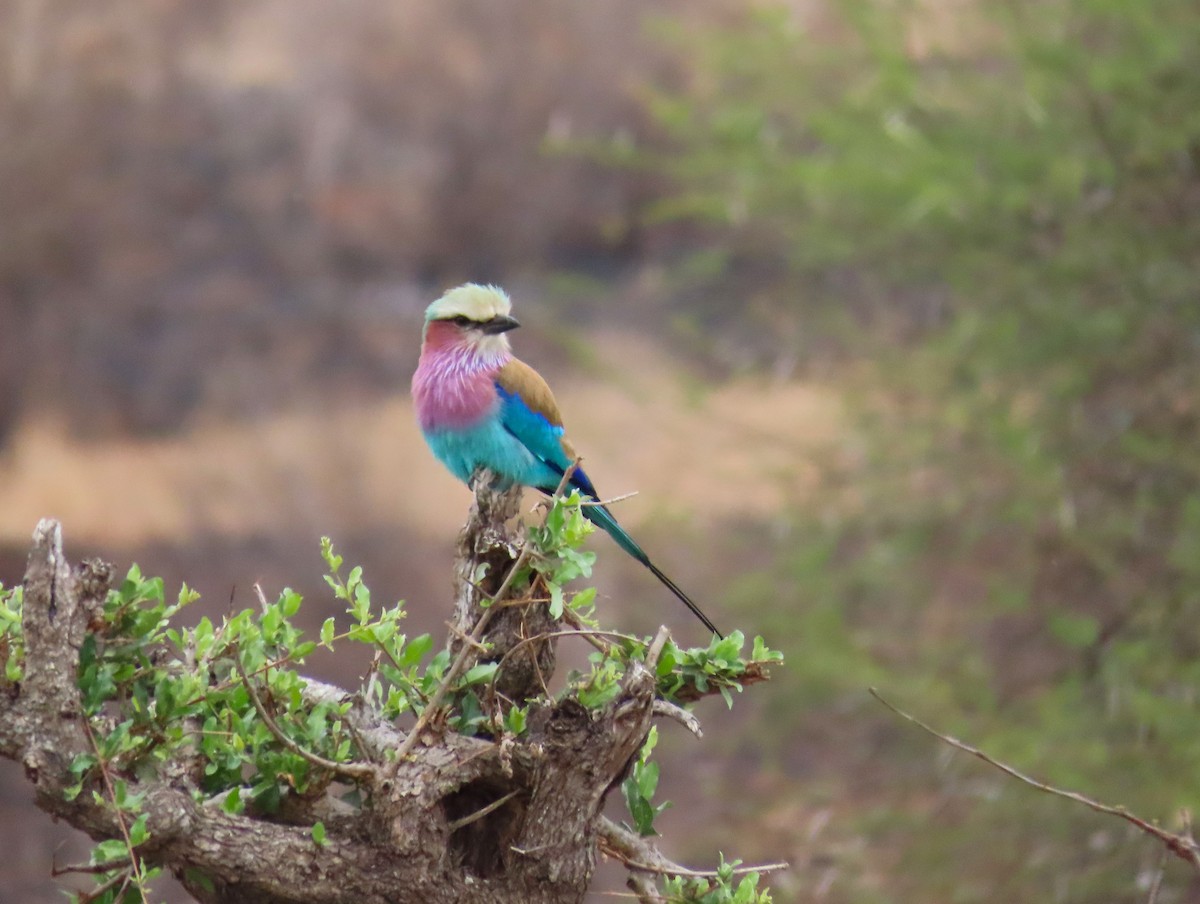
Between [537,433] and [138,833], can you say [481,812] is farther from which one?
[537,433]

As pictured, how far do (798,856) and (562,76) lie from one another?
8025mm

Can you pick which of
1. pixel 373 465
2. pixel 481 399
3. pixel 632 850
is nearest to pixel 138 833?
pixel 632 850

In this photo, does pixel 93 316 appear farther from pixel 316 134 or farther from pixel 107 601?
pixel 107 601

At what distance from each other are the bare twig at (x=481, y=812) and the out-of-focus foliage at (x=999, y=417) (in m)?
2.89

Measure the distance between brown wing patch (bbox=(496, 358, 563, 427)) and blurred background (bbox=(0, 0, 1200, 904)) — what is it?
0.88m

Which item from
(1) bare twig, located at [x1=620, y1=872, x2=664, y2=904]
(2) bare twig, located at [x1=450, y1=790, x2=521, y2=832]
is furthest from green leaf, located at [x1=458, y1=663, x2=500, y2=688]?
(1) bare twig, located at [x1=620, y1=872, x2=664, y2=904]

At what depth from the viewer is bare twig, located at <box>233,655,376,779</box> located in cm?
150

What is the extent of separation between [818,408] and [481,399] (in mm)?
3600

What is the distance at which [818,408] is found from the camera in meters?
6.02

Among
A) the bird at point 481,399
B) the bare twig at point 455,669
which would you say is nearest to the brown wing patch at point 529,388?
the bird at point 481,399

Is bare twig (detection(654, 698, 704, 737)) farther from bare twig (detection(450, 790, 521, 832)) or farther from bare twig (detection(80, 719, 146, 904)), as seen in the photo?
bare twig (detection(80, 719, 146, 904))

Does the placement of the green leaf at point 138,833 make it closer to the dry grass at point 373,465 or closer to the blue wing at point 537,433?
the blue wing at point 537,433

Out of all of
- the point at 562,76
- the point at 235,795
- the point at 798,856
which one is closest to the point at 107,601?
the point at 235,795

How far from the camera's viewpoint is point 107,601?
1.60 m
